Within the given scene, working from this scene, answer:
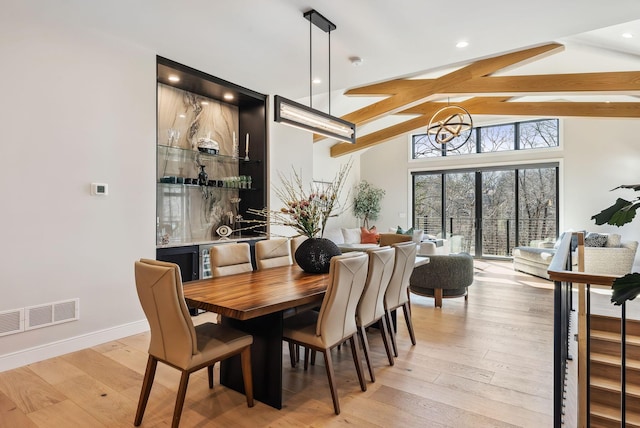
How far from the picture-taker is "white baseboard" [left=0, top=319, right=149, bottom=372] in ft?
9.11

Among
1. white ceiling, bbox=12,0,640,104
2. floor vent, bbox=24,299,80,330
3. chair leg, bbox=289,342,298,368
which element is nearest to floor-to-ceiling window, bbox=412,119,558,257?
white ceiling, bbox=12,0,640,104

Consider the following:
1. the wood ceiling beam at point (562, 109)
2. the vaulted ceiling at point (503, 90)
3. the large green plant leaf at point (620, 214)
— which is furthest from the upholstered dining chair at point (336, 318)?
the wood ceiling beam at point (562, 109)

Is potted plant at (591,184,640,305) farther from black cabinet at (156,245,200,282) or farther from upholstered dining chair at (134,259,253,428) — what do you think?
black cabinet at (156,245,200,282)

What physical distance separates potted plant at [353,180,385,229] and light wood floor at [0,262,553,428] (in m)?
6.44

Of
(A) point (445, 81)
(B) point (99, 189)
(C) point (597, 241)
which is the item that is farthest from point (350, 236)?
(B) point (99, 189)

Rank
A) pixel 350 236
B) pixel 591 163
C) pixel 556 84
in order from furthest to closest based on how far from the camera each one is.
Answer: pixel 350 236 < pixel 591 163 < pixel 556 84

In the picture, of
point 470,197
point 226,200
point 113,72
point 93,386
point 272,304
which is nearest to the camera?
point 272,304

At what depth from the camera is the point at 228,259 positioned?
3025 mm

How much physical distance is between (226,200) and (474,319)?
11.7ft

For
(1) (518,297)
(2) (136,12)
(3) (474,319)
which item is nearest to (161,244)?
(2) (136,12)

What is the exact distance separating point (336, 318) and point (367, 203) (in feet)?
25.5

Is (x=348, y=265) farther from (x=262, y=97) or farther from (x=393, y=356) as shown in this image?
(x=262, y=97)

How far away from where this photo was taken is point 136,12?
2947mm

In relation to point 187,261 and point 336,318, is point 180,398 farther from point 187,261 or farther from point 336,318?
point 187,261
